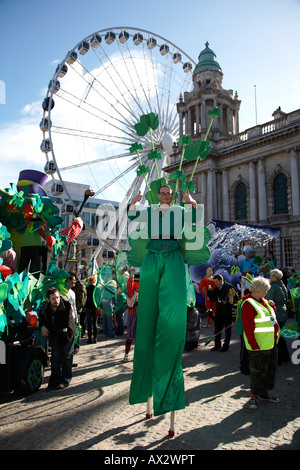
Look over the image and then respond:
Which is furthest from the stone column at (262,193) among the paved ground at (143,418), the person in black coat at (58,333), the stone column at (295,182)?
the person in black coat at (58,333)

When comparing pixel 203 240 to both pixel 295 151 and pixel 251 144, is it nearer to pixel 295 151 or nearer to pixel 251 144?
pixel 295 151

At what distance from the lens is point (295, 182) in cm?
2541

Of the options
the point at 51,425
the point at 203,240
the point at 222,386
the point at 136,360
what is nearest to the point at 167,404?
the point at 136,360

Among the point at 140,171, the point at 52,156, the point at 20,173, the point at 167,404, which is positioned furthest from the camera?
the point at 52,156

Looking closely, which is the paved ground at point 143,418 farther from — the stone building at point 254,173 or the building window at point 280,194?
the building window at point 280,194

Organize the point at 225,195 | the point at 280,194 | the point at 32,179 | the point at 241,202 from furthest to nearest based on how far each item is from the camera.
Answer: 1. the point at 225,195
2. the point at 241,202
3. the point at 280,194
4. the point at 32,179

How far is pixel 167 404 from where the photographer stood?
3.34m

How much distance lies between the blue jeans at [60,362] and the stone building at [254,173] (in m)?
22.1

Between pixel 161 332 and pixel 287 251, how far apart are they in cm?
2456

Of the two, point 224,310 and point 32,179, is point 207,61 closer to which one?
point 224,310

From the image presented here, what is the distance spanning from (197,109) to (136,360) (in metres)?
36.9

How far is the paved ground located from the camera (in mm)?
3221

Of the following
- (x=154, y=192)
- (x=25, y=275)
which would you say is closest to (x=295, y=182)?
(x=154, y=192)

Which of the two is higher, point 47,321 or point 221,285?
point 221,285
